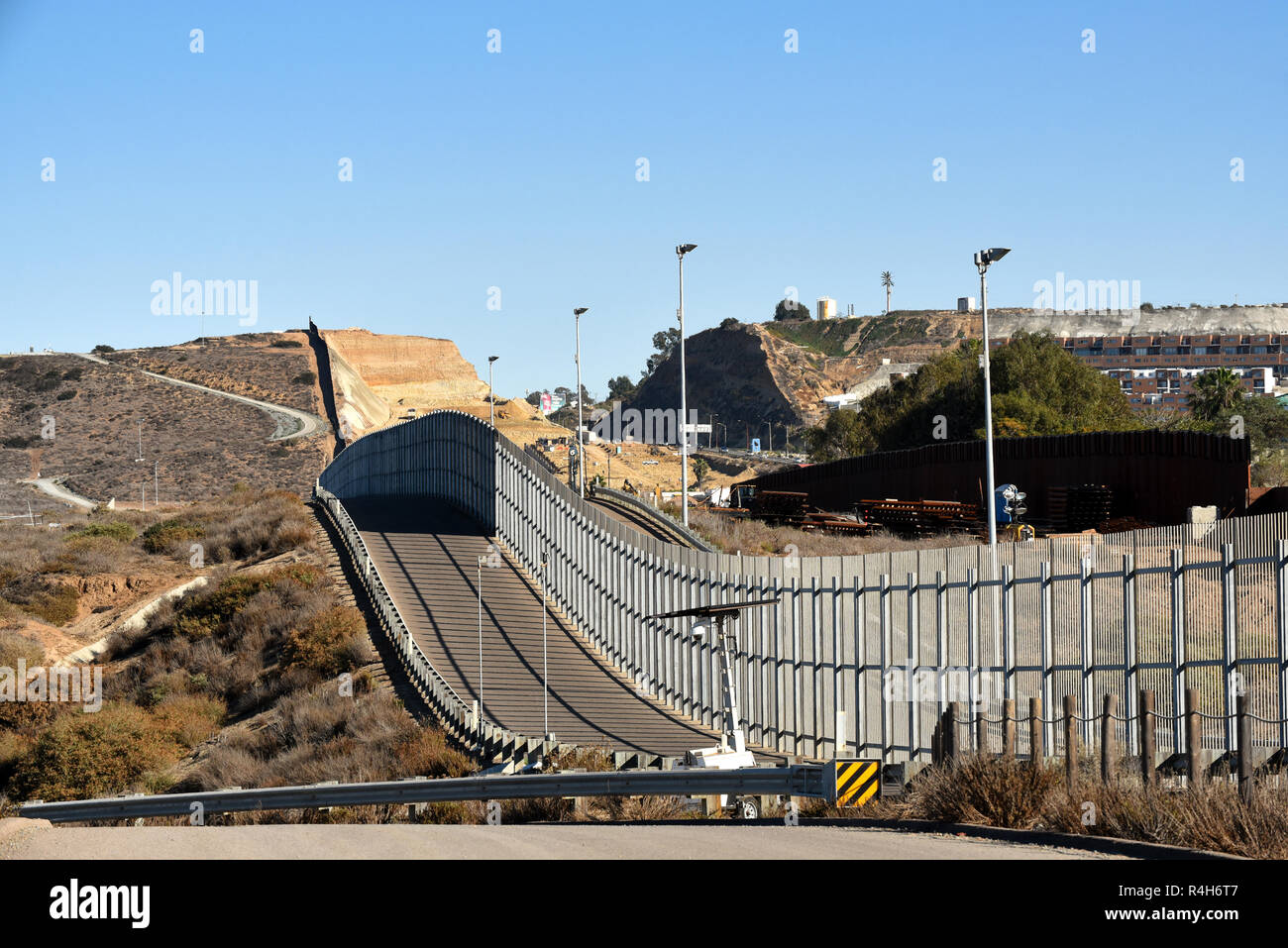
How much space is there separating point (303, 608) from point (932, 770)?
1432 inches

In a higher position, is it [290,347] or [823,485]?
[290,347]

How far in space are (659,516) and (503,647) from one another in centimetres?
1603

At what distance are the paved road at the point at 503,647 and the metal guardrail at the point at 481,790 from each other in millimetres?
11524

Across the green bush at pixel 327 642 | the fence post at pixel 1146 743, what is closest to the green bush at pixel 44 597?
the green bush at pixel 327 642

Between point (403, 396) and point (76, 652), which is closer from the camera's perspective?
point (76, 652)

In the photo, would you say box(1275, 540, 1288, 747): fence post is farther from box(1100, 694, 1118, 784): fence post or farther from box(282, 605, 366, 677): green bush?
box(282, 605, 366, 677): green bush

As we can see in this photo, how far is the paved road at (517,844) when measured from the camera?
12.7 m

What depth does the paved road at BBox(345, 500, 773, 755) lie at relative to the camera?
3412 cm

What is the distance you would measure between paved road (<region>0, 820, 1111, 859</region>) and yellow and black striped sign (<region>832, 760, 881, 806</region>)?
0.77 m

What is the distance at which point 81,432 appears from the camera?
466 ft
